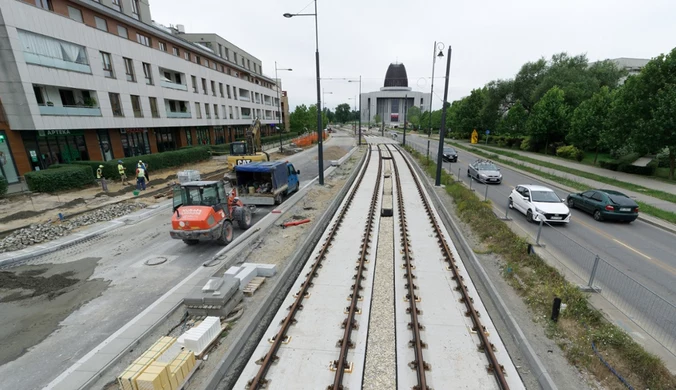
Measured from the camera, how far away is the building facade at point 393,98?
15650cm

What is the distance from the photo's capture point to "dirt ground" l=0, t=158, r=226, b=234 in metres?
14.3

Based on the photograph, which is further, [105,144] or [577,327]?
[105,144]

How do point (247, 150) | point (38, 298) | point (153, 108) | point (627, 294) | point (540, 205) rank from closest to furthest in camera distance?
point (627, 294), point (38, 298), point (540, 205), point (247, 150), point (153, 108)

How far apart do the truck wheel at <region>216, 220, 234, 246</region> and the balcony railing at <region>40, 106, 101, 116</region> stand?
18347 millimetres

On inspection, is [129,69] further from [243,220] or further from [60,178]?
[243,220]

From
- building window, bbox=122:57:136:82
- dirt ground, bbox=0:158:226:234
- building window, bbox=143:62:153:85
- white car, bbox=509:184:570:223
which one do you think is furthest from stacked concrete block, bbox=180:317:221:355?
building window, bbox=143:62:153:85

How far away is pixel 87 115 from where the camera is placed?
894 inches

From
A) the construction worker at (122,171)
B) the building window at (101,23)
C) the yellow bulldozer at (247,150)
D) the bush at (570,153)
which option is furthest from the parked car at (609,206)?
the building window at (101,23)

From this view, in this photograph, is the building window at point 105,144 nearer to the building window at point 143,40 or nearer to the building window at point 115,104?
the building window at point 115,104

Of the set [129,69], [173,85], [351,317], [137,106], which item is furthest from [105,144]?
[351,317]

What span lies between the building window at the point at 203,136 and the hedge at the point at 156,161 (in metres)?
5.23

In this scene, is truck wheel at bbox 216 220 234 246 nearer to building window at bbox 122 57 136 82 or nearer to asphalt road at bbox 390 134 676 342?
asphalt road at bbox 390 134 676 342

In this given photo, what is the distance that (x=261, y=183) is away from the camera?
17.7m

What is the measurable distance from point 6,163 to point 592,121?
1923 inches
